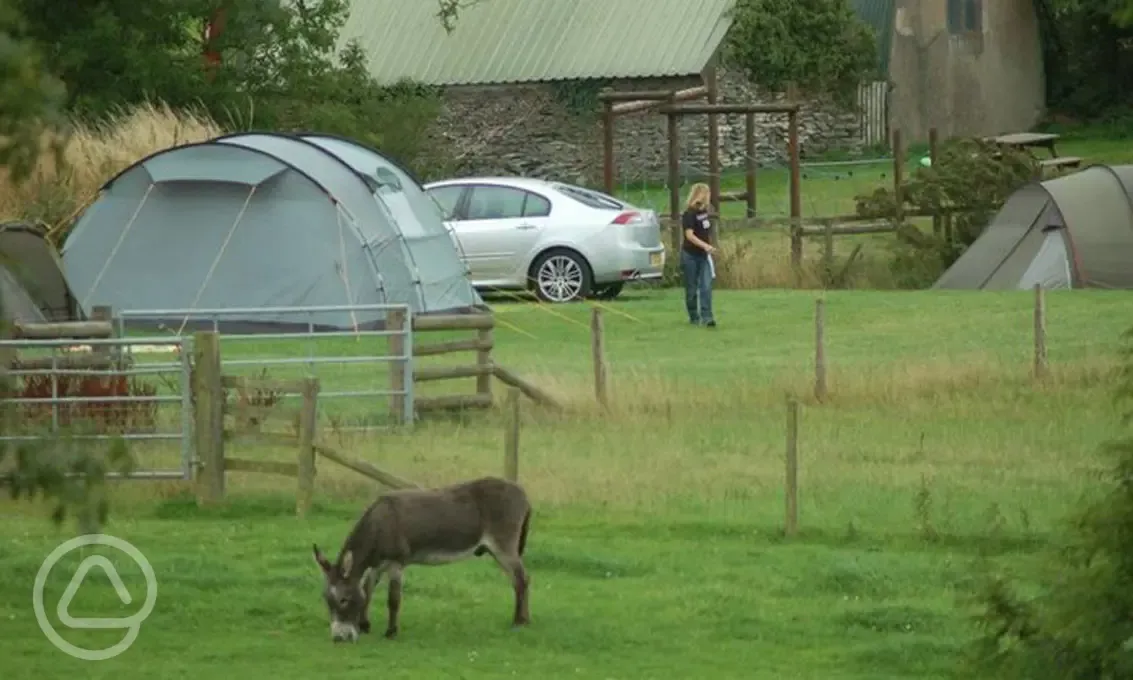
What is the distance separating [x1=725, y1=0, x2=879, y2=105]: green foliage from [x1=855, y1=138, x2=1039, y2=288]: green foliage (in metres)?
15.8

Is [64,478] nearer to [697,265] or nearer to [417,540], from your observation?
[417,540]

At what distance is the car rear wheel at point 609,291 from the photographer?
31.9 metres

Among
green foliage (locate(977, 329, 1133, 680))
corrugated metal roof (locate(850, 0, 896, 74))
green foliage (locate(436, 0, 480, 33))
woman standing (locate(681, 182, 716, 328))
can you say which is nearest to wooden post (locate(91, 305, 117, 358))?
woman standing (locate(681, 182, 716, 328))

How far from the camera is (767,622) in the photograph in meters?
12.4

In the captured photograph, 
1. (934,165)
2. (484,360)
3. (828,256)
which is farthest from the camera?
(934,165)

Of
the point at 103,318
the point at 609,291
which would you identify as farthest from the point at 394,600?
the point at 609,291

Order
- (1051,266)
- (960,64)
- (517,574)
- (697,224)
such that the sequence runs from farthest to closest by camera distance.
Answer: (960,64)
(1051,266)
(697,224)
(517,574)

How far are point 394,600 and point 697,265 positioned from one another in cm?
1648

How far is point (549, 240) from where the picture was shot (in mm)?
31578

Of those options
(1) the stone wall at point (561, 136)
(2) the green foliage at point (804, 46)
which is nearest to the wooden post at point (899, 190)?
(2) the green foliage at point (804, 46)

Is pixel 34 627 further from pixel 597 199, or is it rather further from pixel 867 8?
pixel 867 8

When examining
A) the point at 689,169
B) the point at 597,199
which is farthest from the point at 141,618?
the point at 689,169

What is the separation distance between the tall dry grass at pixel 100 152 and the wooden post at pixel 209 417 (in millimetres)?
11329

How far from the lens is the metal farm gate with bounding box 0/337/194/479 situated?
16219 millimetres
